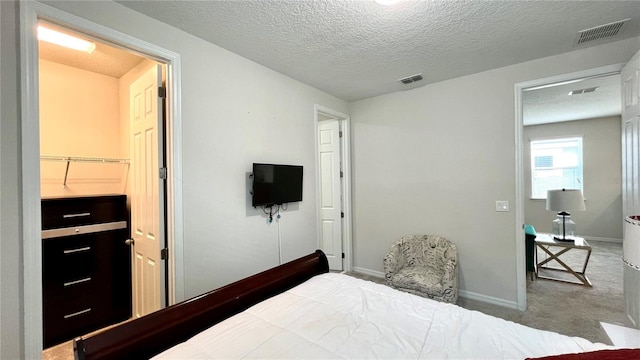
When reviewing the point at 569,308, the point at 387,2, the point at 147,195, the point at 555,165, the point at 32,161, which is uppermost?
the point at 387,2

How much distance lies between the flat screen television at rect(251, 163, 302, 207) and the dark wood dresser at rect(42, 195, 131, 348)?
141 centimetres

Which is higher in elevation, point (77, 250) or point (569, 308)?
point (77, 250)

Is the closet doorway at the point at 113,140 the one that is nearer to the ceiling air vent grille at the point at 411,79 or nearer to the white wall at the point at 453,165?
the ceiling air vent grille at the point at 411,79

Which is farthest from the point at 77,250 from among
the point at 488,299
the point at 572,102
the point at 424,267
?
the point at 572,102

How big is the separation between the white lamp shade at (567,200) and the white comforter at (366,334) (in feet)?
10.5

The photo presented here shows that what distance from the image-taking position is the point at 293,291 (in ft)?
5.53

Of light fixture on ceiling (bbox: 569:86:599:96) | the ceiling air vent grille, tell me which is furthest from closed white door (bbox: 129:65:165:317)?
light fixture on ceiling (bbox: 569:86:599:96)

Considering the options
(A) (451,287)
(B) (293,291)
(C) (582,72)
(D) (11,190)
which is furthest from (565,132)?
(D) (11,190)

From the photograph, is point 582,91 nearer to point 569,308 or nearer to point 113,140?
point 569,308

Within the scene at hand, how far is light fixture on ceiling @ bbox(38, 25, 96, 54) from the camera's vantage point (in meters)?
2.10

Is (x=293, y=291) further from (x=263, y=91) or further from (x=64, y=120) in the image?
(x=64, y=120)

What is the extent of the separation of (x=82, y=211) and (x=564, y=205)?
5.65m

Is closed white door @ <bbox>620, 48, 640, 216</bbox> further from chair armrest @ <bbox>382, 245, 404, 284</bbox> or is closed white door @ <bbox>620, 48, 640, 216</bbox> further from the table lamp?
chair armrest @ <bbox>382, 245, 404, 284</bbox>

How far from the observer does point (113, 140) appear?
301 cm
